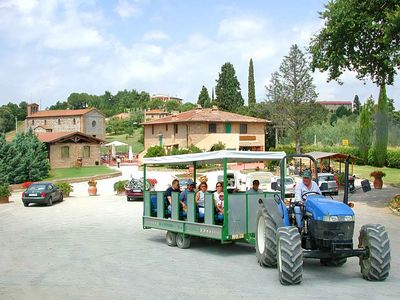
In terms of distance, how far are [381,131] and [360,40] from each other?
34.0 metres

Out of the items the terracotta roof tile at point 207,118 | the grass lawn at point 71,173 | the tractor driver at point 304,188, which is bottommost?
the grass lawn at point 71,173

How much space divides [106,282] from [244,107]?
3153 inches

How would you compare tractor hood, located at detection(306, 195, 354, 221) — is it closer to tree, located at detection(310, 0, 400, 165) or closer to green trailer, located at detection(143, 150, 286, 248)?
green trailer, located at detection(143, 150, 286, 248)

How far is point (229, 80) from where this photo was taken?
93.3m

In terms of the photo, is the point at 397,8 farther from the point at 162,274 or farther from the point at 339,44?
the point at 162,274

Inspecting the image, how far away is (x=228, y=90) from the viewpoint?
93125 millimetres

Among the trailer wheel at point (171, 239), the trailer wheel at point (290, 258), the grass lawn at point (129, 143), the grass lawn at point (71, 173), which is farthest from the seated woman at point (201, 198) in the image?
the grass lawn at point (129, 143)

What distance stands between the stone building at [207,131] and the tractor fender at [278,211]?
2125 inches

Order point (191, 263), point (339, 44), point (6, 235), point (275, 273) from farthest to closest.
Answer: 1. point (339, 44)
2. point (6, 235)
3. point (191, 263)
4. point (275, 273)

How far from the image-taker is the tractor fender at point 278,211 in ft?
35.5

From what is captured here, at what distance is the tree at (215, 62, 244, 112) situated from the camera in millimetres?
93000

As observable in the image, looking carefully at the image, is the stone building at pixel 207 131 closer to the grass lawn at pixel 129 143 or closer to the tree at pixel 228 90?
the tree at pixel 228 90

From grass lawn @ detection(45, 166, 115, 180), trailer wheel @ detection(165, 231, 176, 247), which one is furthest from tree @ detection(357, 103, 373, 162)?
trailer wheel @ detection(165, 231, 176, 247)

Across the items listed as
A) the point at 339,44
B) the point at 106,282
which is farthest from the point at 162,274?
the point at 339,44
